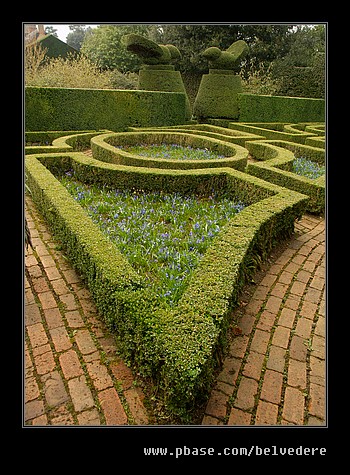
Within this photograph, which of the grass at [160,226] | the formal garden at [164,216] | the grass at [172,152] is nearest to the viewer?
the formal garden at [164,216]

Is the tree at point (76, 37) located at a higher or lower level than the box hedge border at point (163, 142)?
higher

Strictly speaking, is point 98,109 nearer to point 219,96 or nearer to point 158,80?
point 158,80

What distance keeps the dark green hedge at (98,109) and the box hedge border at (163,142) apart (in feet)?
9.68

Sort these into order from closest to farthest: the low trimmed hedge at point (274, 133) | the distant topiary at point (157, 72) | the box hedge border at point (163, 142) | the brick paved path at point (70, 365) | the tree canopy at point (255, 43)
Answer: the brick paved path at point (70, 365), the box hedge border at point (163, 142), the low trimmed hedge at point (274, 133), the distant topiary at point (157, 72), the tree canopy at point (255, 43)

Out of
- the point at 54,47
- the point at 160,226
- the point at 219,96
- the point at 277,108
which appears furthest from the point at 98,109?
the point at 54,47

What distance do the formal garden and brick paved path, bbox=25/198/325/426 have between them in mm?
181

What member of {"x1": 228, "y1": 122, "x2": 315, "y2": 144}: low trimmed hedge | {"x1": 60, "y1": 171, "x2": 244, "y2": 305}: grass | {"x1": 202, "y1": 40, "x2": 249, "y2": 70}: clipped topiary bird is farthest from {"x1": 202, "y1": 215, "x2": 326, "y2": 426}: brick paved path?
{"x1": 202, "y1": 40, "x2": 249, "y2": 70}: clipped topiary bird

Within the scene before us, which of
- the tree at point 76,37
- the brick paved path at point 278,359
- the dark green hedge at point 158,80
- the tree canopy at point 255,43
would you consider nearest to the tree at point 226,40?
the tree canopy at point 255,43

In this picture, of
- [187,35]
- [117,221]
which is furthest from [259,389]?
[187,35]

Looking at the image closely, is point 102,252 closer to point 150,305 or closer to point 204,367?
point 150,305

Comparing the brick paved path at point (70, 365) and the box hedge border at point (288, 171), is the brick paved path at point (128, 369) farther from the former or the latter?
the box hedge border at point (288, 171)

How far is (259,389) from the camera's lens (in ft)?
9.12

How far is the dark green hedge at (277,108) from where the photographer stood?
17.8 metres

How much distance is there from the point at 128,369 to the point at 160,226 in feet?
8.75
